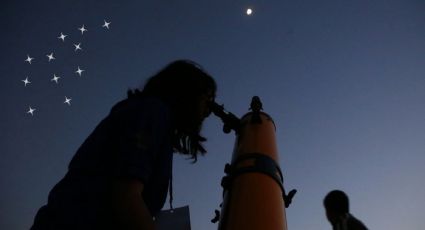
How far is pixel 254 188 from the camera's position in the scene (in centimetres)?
233

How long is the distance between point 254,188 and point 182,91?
35.2 inches

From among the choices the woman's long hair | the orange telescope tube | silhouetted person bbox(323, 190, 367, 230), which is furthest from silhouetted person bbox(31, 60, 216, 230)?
silhouetted person bbox(323, 190, 367, 230)

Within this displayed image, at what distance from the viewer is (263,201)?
2189 millimetres

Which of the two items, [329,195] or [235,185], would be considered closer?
[235,185]

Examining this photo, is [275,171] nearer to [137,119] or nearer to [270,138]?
[270,138]

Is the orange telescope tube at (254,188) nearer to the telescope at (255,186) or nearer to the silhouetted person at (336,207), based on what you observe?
the telescope at (255,186)

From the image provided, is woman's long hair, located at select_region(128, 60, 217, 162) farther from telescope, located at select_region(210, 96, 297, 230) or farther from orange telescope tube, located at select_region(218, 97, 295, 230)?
orange telescope tube, located at select_region(218, 97, 295, 230)

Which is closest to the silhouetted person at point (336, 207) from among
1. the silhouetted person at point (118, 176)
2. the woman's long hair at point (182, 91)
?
the woman's long hair at point (182, 91)

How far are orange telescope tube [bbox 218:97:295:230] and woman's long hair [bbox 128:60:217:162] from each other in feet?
1.92

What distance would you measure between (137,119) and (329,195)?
376cm

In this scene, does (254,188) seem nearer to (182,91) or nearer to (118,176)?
(182,91)

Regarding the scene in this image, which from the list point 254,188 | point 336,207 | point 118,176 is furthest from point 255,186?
point 336,207

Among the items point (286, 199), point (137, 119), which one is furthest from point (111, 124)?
point (286, 199)

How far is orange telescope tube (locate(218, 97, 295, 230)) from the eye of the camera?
2.07 meters
